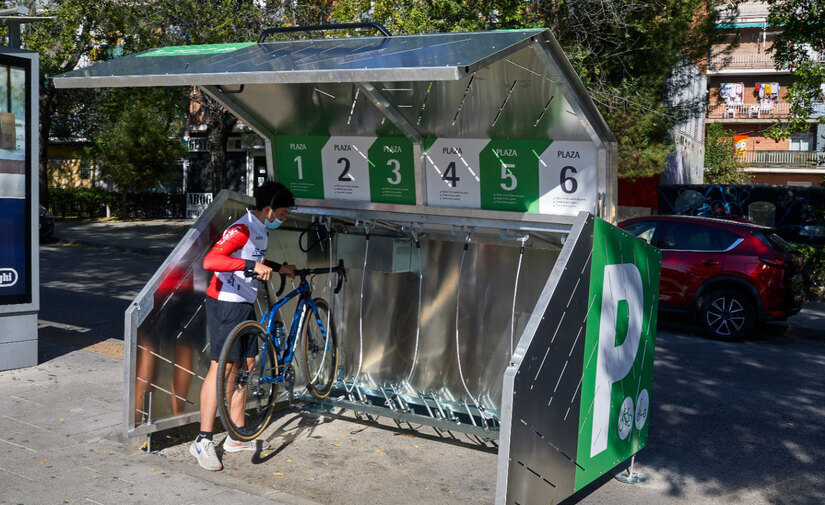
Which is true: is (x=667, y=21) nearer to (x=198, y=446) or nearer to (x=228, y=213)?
(x=228, y=213)

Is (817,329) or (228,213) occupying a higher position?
(228,213)

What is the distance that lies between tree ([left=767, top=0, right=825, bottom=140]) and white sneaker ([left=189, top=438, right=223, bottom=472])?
12.4 metres

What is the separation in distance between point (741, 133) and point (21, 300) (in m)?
56.2

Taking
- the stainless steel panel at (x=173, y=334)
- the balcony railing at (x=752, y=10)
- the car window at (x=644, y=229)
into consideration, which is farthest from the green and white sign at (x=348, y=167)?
the balcony railing at (x=752, y=10)

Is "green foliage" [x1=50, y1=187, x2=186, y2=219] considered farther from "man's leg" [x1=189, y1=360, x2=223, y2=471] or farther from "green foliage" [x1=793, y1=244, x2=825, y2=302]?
"man's leg" [x1=189, y1=360, x2=223, y2=471]

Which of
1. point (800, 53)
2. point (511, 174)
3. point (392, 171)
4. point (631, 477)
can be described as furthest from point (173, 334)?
point (800, 53)

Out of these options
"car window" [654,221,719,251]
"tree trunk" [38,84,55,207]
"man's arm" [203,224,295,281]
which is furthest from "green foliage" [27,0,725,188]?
"man's arm" [203,224,295,281]

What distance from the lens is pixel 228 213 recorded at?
589 centimetres

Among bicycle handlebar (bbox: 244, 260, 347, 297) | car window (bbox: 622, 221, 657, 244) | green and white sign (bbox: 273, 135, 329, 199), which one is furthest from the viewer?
car window (bbox: 622, 221, 657, 244)

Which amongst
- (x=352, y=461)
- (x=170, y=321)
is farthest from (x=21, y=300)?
(x=352, y=461)

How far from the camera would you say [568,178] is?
532 centimetres

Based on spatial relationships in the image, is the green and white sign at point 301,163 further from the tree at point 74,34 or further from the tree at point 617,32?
the tree at point 74,34

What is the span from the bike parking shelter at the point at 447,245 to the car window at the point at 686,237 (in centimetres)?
656

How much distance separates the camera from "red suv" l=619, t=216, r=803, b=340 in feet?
A: 37.4
